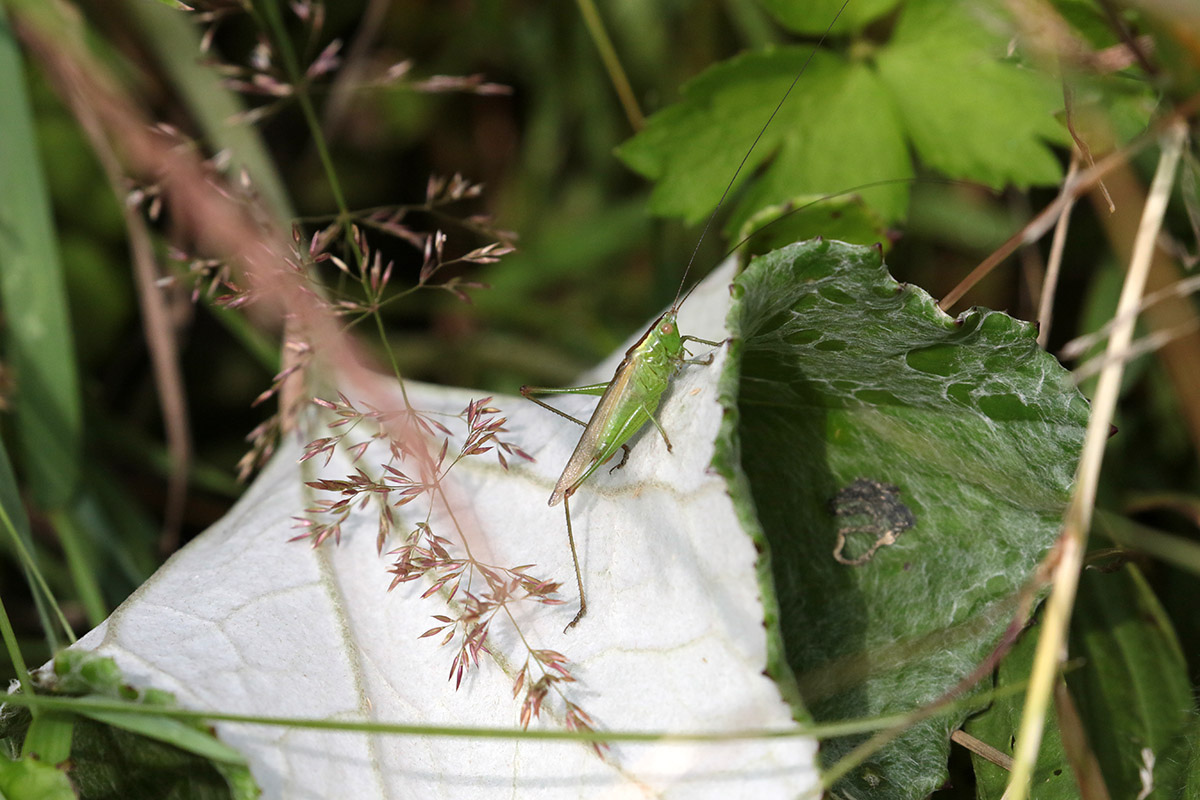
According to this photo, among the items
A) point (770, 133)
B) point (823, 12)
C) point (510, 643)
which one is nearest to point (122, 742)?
point (510, 643)

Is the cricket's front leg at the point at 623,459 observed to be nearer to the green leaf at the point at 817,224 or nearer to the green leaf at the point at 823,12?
the green leaf at the point at 817,224

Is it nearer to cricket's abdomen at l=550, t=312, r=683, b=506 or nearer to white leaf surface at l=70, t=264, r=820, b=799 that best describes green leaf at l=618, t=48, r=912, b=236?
cricket's abdomen at l=550, t=312, r=683, b=506

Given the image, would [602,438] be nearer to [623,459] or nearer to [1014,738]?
[623,459]

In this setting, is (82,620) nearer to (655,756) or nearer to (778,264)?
(655,756)

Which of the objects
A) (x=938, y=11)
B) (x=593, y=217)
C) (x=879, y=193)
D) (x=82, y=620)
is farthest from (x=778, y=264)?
(x=82, y=620)

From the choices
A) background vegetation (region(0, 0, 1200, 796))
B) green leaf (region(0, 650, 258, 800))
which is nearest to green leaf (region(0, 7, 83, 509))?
background vegetation (region(0, 0, 1200, 796))

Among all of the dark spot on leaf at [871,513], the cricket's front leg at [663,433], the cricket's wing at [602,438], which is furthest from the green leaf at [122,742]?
the dark spot on leaf at [871,513]
